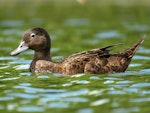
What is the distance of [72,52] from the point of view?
57.6ft

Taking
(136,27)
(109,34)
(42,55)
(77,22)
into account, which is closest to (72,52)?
(42,55)

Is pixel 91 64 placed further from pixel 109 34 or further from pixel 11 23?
pixel 11 23

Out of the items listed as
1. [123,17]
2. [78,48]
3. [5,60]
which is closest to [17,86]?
[5,60]

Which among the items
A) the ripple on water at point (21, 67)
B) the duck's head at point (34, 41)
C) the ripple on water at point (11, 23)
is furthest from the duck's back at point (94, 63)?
the ripple on water at point (11, 23)

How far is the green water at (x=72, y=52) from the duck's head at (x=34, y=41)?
484 mm

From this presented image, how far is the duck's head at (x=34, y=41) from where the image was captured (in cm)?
1449

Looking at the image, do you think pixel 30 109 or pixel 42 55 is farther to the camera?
pixel 42 55

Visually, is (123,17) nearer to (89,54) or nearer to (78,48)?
(78,48)

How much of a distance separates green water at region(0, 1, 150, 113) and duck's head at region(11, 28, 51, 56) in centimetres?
48

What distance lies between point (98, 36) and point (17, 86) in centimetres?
845

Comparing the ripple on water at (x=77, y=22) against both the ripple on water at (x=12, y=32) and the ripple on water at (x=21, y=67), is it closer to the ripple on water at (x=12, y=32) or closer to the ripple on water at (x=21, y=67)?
the ripple on water at (x=12, y=32)

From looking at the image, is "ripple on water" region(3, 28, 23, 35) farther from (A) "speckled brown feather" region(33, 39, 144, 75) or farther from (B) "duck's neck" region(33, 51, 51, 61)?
(A) "speckled brown feather" region(33, 39, 144, 75)

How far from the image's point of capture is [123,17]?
2402 cm

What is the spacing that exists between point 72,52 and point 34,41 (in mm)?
3110
